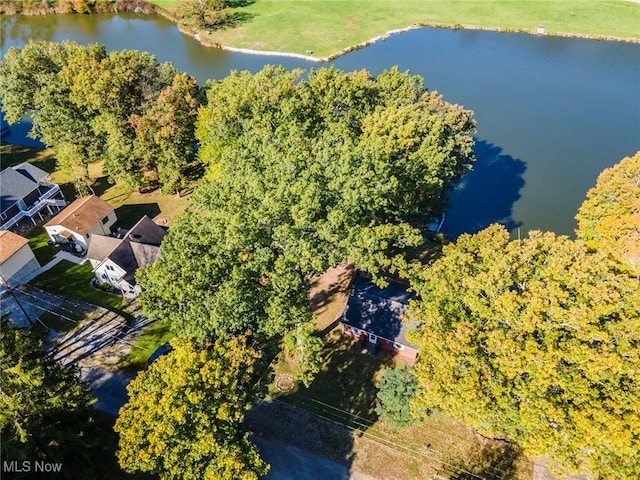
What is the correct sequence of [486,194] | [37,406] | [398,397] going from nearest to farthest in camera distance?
[37,406] < [398,397] < [486,194]

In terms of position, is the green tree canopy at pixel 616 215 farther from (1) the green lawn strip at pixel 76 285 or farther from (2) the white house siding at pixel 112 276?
(2) the white house siding at pixel 112 276

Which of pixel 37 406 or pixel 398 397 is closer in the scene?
pixel 37 406

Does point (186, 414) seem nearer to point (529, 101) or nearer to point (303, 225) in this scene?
point (303, 225)

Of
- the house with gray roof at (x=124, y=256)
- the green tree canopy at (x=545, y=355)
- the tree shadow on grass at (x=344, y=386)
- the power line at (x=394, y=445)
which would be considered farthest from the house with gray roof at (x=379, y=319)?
the house with gray roof at (x=124, y=256)

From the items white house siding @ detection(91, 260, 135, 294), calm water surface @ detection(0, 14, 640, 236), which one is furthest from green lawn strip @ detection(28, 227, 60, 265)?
calm water surface @ detection(0, 14, 640, 236)

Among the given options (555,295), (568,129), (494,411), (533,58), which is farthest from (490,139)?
(494,411)

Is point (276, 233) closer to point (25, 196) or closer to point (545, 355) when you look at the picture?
point (545, 355)

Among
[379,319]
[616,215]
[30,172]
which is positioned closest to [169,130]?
[30,172]
